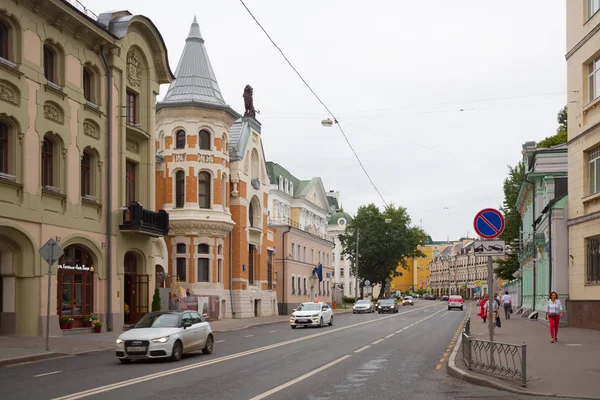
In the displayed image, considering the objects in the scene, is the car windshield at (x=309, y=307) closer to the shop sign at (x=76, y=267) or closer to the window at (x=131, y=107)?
the shop sign at (x=76, y=267)

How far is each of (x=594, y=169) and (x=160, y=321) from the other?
1851cm

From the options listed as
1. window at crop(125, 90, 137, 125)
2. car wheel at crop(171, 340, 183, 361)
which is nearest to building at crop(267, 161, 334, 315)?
window at crop(125, 90, 137, 125)

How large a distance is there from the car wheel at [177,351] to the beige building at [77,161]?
904cm

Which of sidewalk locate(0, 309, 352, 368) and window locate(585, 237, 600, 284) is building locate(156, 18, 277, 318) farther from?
window locate(585, 237, 600, 284)

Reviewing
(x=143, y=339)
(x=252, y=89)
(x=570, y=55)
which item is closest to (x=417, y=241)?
(x=252, y=89)

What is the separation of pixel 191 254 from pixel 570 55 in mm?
25422

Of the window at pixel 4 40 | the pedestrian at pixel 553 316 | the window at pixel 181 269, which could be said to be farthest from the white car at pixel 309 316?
the window at pixel 4 40

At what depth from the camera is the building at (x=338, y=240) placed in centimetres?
12106

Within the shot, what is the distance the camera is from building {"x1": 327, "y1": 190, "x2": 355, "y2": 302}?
121m

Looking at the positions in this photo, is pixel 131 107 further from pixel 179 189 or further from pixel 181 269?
pixel 181 269

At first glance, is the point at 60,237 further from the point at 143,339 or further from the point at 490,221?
the point at 490,221

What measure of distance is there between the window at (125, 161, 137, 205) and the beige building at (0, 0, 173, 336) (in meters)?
0.09

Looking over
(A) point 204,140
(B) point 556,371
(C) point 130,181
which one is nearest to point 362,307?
(A) point 204,140

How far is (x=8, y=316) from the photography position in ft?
84.7
